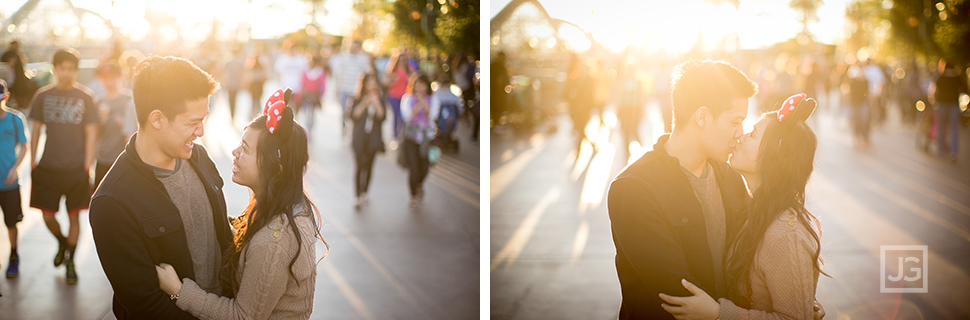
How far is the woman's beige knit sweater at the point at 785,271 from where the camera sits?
6.70 ft

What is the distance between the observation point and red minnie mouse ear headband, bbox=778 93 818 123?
2.08 metres

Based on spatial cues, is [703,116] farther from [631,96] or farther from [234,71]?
[234,71]

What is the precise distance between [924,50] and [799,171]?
35.8 feet

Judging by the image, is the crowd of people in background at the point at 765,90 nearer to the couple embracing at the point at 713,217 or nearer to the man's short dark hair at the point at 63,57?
the man's short dark hair at the point at 63,57

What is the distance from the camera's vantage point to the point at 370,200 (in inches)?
296

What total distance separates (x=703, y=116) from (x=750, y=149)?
252mm

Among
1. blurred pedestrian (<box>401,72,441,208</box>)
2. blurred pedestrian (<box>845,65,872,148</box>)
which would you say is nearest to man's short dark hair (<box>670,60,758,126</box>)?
blurred pedestrian (<box>401,72,441,208</box>)

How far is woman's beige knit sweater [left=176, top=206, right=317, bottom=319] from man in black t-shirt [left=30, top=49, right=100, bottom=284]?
3144 millimetres

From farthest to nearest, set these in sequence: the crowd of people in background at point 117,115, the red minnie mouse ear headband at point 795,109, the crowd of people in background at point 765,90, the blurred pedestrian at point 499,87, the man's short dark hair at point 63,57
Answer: the blurred pedestrian at point 499,87
the crowd of people in background at point 765,90
the crowd of people in background at point 117,115
the man's short dark hair at point 63,57
the red minnie mouse ear headband at point 795,109

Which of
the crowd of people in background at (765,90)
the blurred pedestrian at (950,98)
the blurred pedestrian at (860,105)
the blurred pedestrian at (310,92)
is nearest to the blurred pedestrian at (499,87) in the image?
the crowd of people in background at (765,90)

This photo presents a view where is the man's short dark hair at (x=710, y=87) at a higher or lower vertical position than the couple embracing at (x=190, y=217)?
higher

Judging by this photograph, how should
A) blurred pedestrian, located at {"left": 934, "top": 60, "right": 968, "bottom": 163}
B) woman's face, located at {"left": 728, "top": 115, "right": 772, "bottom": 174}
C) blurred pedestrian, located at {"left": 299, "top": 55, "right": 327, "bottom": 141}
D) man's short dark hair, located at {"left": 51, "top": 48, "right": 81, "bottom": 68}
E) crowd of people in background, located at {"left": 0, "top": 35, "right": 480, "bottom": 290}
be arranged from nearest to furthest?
woman's face, located at {"left": 728, "top": 115, "right": 772, "bottom": 174}
man's short dark hair, located at {"left": 51, "top": 48, "right": 81, "bottom": 68}
crowd of people in background, located at {"left": 0, "top": 35, "right": 480, "bottom": 290}
blurred pedestrian, located at {"left": 934, "top": 60, "right": 968, "bottom": 163}
blurred pedestrian, located at {"left": 299, "top": 55, "right": 327, "bottom": 141}

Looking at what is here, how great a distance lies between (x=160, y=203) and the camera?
6.47 ft

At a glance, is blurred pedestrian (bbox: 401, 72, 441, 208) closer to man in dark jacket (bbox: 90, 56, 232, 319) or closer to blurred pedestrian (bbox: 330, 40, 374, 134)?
blurred pedestrian (bbox: 330, 40, 374, 134)
